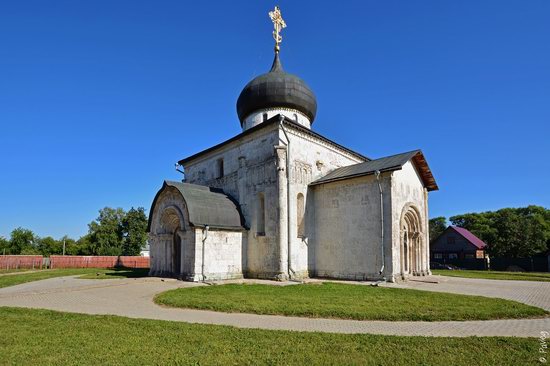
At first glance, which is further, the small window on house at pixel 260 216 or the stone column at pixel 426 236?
the stone column at pixel 426 236

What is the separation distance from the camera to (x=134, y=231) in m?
Result: 48.4

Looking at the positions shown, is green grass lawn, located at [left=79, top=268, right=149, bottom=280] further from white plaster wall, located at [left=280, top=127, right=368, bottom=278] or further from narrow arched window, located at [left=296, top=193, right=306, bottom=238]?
narrow arched window, located at [left=296, top=193, right=306, bottom=238]

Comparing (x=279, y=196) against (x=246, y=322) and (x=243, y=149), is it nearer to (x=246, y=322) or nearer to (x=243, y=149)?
(x=243, y=149)

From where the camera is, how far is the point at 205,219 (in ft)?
58.5

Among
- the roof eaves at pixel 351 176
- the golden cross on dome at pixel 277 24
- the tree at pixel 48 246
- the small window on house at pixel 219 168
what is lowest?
the tree at pixel 48 246

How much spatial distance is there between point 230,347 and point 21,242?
6111cm

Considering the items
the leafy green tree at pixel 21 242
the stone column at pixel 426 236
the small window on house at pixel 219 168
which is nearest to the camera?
the stone column at pixel 426 236

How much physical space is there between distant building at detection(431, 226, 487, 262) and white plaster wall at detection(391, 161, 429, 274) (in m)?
31.5

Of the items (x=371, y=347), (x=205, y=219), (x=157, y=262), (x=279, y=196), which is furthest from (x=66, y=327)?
(x=157, y=262)

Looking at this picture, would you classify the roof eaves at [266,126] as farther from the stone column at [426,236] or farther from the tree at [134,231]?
the tree at [134,231]

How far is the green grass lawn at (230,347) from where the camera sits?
17.1ft

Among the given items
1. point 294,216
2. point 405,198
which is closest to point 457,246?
point 405,198

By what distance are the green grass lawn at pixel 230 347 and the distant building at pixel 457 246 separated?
45.6 metres

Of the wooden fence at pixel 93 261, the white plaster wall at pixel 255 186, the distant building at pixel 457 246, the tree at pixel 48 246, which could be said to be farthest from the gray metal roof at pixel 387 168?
the tree at pixel 48 246
